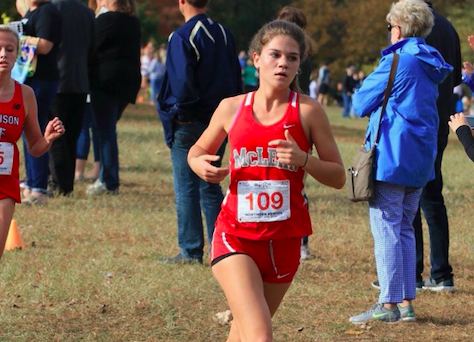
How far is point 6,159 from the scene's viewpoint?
586 centimetres

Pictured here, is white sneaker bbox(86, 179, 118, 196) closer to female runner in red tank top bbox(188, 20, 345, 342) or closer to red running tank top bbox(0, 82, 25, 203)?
red running tank top bbox(0, 82, 25, 203)

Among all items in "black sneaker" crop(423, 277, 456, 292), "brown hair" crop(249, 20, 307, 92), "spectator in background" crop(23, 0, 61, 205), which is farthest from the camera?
"spectator in background" crop(23, 0, 61, 205)

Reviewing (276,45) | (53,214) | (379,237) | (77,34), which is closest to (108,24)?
(77,34)

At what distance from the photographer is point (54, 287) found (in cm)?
728

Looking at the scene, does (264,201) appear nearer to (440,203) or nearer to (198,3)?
(440,203)

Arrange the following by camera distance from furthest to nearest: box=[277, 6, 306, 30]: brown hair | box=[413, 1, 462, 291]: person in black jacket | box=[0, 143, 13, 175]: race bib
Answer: box=[277, 6, 306, 30]: brown hair
box=[413, 1, 462, 291]: person in black jacket
box=[0, 143, 13, 175]: race bib

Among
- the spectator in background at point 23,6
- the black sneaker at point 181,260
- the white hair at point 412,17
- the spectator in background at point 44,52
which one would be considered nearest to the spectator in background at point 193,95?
the black sneaker at point 181,260

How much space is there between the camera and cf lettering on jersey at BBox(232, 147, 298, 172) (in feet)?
15.1

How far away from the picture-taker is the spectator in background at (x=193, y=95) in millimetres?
7883

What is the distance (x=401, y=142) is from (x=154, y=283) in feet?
7.54

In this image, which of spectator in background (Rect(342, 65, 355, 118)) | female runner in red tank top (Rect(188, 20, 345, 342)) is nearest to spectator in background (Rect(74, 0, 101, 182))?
female runner in red tank top (Rect(188, 20, 345, 342))

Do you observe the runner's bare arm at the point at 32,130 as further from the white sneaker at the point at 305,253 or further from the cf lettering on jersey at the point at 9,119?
the white sneaker at the point at 305,253

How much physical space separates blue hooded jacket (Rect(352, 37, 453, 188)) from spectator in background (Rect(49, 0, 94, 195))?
5604 millimetres

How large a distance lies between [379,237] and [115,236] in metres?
3.65
